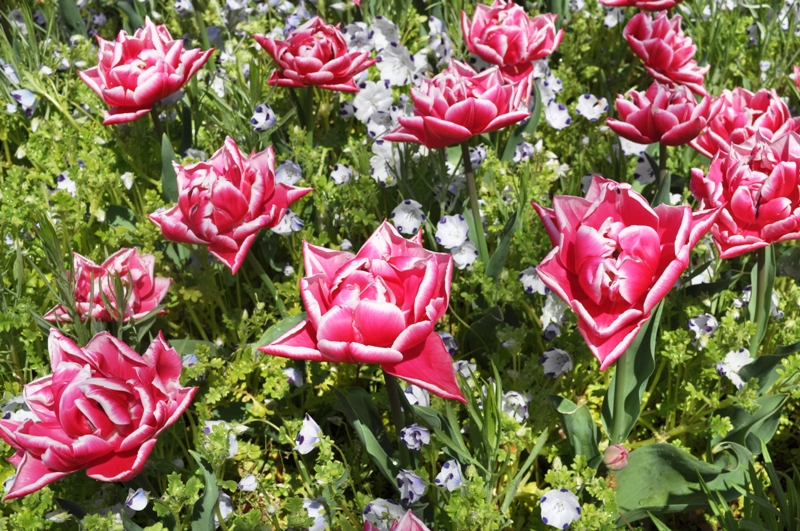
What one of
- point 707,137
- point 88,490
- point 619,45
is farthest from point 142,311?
point 619,45

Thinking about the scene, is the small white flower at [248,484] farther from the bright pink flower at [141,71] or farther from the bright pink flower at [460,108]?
the bright pink flower at [141,71]

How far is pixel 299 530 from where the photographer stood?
61.1 inches

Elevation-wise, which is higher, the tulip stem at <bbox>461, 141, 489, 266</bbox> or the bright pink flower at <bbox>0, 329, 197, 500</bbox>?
the bright pink flower at <bbox>0, 329, 197, 500</bbox>

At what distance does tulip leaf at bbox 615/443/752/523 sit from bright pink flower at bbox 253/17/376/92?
1374mm

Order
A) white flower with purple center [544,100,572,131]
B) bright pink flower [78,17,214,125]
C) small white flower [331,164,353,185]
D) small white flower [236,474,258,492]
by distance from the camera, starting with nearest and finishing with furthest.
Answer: small white flower [236,474,258,492] → bright pink flower [78,17,214,125] → small white flower [331,164,353,185] → white flower with purple center [544,100,572,131]

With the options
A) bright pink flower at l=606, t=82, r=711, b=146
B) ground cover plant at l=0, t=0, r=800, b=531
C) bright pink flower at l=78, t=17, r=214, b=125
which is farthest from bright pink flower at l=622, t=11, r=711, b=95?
bright pink flower at l=78, t=17, r=214, b=125

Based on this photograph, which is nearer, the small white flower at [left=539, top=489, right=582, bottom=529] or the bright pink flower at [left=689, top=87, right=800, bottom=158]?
the small white flower at [left=539, top=489, right=582, bottom=529]

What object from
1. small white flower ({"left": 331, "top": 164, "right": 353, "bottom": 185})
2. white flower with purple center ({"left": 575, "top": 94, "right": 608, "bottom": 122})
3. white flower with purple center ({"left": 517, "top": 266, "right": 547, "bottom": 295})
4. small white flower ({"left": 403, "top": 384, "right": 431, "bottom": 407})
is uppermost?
small white flower ({"left": 331, "top": 164, "right": 353, "bottom": 185})

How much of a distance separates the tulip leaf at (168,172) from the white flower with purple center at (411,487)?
4.24 feet

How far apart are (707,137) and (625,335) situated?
38.4 inches

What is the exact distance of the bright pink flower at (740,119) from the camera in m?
1.87

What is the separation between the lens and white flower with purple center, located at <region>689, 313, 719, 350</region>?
74.9 inches

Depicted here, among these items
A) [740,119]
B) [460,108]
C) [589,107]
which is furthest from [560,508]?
[589,107]

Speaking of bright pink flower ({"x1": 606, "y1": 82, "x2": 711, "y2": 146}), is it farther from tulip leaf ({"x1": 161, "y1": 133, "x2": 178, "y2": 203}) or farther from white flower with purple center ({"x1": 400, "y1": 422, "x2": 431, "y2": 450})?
tulip leaf ({"x1": 161, "y1": 133, "x2": 178, "y2": 203})
